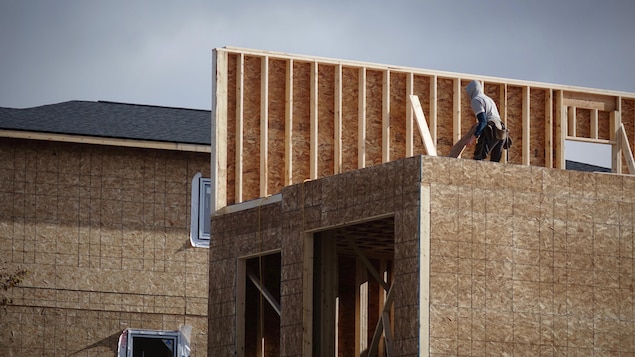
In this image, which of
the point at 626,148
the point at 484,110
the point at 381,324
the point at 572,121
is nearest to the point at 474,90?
the point at 484,110

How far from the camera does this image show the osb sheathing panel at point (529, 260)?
20141 mm

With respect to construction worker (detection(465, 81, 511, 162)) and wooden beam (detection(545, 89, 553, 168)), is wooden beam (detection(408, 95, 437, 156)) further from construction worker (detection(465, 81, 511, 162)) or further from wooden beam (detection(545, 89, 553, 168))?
wooden beam (detection(545, 89, 553, 168))

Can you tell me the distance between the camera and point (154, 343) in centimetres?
3309

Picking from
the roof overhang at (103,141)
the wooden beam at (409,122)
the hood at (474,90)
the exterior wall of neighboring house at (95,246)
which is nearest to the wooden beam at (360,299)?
the wooden beam at (409,122)

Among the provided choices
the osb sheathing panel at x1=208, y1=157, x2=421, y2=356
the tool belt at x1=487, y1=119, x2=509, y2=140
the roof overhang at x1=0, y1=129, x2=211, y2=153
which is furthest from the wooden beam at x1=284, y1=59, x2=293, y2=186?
the roof overhang at x1=0, y1=129, x2=211, y2=153

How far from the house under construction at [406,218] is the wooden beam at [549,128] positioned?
45 mm

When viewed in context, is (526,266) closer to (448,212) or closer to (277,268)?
Result: (448,212)

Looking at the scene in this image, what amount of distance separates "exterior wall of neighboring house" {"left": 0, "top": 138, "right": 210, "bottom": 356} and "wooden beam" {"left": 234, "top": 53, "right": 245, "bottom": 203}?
8315 mm

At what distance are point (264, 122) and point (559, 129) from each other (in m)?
6.24

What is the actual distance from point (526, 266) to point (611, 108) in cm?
847

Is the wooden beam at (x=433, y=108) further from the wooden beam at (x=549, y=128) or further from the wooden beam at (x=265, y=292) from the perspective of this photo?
the wooden beam at (x=265, y=292)

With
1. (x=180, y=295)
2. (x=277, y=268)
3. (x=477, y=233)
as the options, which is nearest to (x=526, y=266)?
(x=477, y=233)

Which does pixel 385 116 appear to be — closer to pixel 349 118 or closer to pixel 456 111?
pixel 349 118

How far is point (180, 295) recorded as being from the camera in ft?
110
